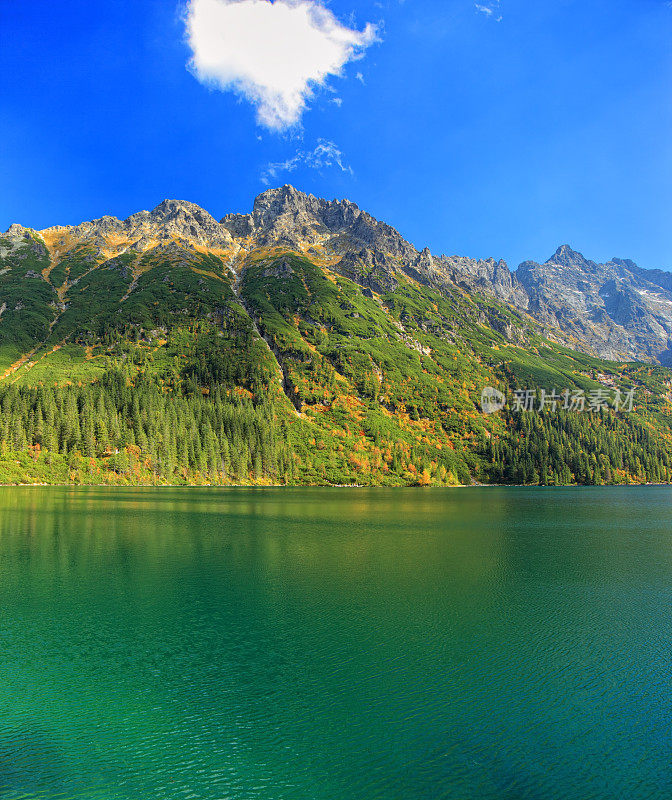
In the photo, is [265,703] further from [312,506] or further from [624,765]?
[312,506]

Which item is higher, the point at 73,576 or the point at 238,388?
the point at 238,388

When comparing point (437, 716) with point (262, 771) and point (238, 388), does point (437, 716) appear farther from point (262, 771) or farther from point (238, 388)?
point (238, 388)

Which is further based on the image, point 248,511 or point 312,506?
point 312,506

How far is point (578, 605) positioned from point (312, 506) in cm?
6469

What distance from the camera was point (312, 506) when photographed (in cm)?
9094

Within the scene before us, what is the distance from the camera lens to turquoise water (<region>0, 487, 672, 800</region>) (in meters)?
13.4

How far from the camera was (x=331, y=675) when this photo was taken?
1980 cm

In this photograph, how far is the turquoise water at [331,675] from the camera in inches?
527

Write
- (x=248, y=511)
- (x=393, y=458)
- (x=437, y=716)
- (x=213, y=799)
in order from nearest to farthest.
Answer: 1. (x=213, y=799)
2. (x=437, y=716)
3. (x=248, y=511)
4. (x=393, y=458)

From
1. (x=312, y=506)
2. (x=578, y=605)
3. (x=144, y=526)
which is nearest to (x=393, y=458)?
A: (x=312, y=506)

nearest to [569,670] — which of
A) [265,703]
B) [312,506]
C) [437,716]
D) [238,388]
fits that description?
[437,716]

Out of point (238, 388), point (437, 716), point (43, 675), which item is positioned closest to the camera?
point (437, 716)

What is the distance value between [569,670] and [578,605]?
11.1m

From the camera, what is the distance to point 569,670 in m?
20.8
